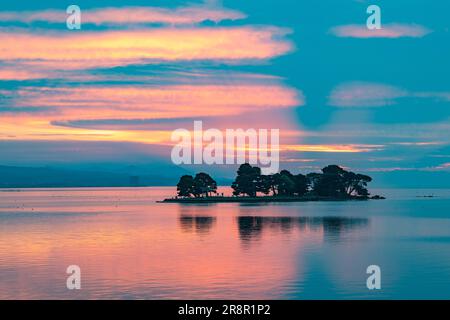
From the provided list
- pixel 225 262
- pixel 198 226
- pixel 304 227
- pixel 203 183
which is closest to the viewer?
pixel 225 262

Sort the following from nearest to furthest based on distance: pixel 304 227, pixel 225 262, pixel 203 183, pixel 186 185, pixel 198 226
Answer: pixel 225 262 < pixel 304 227 < pixel 198 226 < pixel 203 183 < pixel 186 185

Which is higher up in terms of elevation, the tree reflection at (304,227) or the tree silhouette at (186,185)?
the tree silhouette at (186,185)

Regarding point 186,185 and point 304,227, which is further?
point 186,185

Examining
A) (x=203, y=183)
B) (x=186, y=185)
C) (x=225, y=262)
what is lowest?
(x=225, y=262)

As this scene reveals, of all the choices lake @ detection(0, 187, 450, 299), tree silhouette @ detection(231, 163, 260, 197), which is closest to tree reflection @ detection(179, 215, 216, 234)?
lake @ detection(0, 187, 450, 299)

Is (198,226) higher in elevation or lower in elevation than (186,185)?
lower

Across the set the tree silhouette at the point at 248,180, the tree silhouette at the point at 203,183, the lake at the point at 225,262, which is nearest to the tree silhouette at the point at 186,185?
the tree silhouette at the point at 203,183

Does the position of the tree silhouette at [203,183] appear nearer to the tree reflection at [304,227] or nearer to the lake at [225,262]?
the tree reflection at [304,227]

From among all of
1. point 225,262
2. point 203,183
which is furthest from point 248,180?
point 225,262

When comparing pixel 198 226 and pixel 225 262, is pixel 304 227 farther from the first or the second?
pixel 225 262

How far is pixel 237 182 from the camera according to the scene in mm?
194500

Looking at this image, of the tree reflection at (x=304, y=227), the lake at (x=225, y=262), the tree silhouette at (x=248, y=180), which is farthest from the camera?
the tree silhouette at (x=248, y=180)
